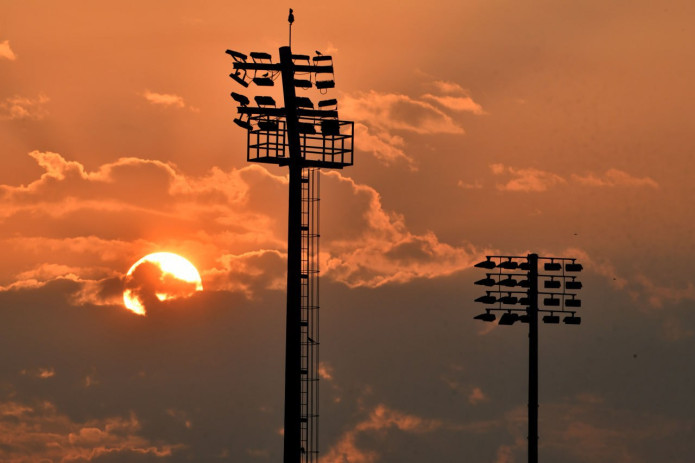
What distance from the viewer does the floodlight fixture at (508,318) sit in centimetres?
5797

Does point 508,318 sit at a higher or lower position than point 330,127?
lower

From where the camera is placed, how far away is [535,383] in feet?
186

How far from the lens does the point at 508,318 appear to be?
58.1m

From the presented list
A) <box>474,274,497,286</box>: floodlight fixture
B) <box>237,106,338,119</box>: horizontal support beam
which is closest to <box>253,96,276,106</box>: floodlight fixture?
<box>237,106,338,119</box>: horizontal support beam

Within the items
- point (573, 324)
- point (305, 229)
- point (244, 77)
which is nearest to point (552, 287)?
point (573, 324)

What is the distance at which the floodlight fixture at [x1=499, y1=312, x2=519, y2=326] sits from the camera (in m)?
58.0

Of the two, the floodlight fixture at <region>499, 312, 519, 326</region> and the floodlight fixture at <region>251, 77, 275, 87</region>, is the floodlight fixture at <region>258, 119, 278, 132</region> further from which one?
the floodlight fixture at <region>499, 312, 519, 326</region>

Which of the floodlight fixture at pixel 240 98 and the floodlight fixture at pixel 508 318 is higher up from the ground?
the floodlight fixture at pixel 240 98

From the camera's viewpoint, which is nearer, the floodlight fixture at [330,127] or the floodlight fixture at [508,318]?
the floodlight fixture at [508,318]

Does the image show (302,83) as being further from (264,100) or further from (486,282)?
(486,282)

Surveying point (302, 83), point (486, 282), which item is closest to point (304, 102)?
point (302, 83)

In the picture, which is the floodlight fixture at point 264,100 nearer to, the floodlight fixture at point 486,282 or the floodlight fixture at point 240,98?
the floodlight fixture at point 240,98

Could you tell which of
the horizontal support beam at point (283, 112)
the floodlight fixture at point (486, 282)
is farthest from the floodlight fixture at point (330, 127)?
the floodlight fixture at point (486, 282)

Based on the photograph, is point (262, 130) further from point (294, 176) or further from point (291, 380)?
point (291, 380)
